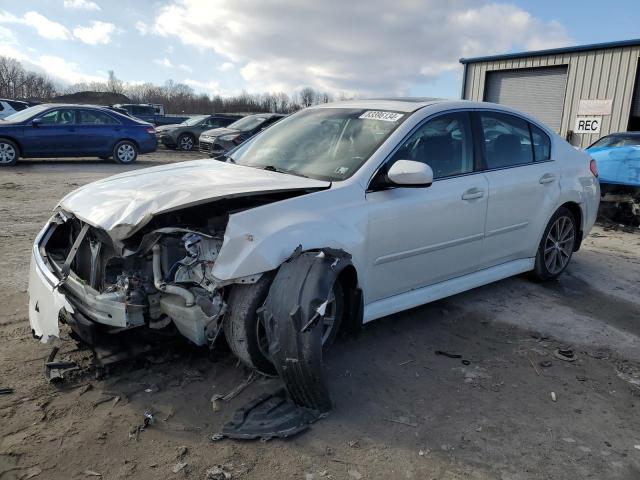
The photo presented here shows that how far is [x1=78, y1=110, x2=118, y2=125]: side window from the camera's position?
1330 cm

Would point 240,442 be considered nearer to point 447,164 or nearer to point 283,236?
point 283,236

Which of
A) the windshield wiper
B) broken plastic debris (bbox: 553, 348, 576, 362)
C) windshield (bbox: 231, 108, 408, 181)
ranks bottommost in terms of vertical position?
broken plastic debris (bbox: 553, 348, 576, 362)

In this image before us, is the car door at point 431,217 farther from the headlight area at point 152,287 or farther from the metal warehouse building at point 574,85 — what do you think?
the metal warehouse building at point 574,85

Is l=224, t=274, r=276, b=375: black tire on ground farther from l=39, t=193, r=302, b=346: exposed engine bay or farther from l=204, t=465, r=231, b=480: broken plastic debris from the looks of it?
l=204, t=465, r=231, b=480: broken plastic debris

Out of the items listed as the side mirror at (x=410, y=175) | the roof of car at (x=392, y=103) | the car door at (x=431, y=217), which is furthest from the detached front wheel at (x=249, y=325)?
the roof of car at (x=392, y=103)

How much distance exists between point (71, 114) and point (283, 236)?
12.2 m

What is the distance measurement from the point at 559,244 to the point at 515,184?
1.15 m

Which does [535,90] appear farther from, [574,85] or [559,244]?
[559,244]

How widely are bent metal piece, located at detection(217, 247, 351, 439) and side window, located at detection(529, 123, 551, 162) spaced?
9.31 ft

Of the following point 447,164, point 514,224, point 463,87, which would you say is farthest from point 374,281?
point 463,87

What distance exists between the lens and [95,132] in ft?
44.5

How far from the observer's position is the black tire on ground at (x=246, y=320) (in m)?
2.90

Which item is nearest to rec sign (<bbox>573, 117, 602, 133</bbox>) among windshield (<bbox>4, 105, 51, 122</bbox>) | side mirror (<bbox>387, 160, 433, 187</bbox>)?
windshield (<bbox>4, 105, 51, 122</bbox>)

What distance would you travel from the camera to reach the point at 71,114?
43.0 feet
